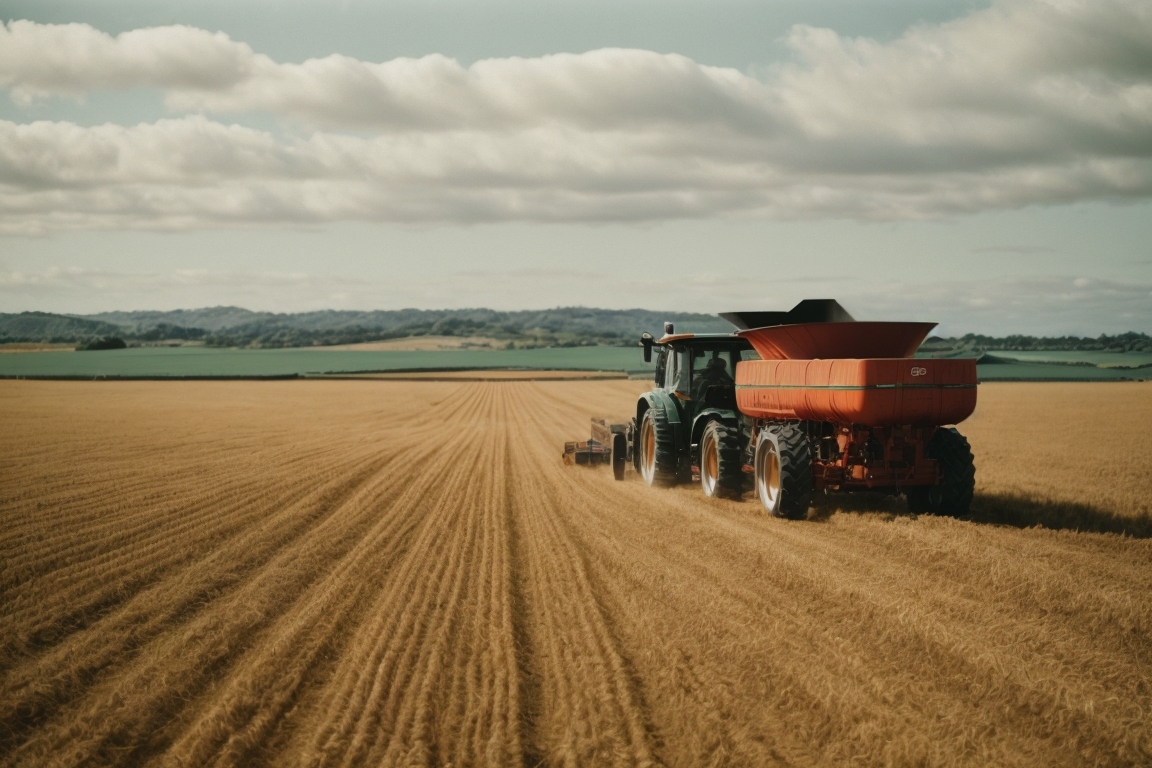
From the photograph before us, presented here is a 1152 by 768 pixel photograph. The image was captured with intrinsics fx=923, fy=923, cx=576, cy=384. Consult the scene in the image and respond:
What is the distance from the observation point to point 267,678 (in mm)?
5879

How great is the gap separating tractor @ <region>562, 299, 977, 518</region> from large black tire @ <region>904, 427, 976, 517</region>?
14 millimetres

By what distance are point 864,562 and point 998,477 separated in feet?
27.7

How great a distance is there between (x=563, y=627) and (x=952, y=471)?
6.44 m

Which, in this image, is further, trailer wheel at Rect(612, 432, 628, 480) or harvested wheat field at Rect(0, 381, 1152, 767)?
trailer wheel at Rect(612, 432, 628, 480)

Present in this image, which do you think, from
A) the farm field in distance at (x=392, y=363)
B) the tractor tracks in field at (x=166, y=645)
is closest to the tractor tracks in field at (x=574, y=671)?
the tractor tracks in field at (x=166, y=645)

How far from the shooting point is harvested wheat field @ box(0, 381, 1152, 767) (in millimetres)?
4934

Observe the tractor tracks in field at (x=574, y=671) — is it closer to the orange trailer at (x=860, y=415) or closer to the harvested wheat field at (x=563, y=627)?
the harvested wheat field at (x=563, y=627)

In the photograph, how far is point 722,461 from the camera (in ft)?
42.2

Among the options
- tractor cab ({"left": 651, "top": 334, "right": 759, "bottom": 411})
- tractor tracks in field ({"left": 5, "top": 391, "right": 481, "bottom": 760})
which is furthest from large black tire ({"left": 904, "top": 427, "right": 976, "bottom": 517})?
tractor tracks in field ({"left": 5, "top": 391, "right": 481, "bottom": 760})

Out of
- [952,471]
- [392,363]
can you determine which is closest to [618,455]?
[952,471]

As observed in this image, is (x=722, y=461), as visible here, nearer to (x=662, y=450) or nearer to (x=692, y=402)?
(x=662, y=450)

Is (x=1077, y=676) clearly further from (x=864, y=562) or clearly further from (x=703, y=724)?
(x=864, y=562)

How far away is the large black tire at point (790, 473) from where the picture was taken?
1124cm

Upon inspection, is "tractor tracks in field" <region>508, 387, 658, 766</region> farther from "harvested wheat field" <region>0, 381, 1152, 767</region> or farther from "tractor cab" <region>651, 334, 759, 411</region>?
"tractor cab" <region>651, 334, 759, 411</region>
